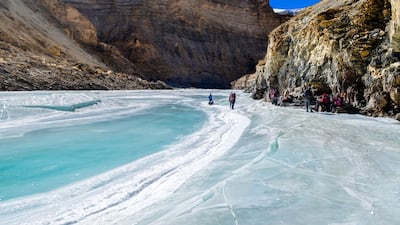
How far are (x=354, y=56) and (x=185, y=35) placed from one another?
5840cm

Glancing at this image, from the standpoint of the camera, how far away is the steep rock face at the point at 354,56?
41.1ft

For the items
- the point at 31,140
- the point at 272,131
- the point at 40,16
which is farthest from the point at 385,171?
the point at 40,16

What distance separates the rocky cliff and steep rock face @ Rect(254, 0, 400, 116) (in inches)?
736

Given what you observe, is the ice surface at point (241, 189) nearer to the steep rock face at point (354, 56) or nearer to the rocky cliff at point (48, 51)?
the steep rock face at point (354, 56)

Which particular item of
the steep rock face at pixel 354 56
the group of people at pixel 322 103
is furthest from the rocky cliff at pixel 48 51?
the group of people at pixel 322 103

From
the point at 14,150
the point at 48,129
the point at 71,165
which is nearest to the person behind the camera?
the point at 71,165

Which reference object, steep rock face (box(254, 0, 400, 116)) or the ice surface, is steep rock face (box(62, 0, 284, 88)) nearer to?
steep rock face (box(254, 0, 400, 116))

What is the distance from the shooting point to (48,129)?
33.5ft

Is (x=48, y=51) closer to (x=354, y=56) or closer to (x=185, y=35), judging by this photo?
(x=354, y=56)

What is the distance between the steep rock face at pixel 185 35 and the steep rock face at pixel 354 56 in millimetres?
40445

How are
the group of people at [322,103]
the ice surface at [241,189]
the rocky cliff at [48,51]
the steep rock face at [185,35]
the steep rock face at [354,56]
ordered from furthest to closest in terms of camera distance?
the steep rock face at [185,35] < the rocky cliff at [48,51] < the group of people at [322,103] < the steep rock face at [354,56] < the ice surface at [241,189]

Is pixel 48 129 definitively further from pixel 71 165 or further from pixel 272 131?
pixel 272 131

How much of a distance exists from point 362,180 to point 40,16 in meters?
53.3

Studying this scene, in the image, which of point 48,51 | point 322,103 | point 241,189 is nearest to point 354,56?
point 322,103
